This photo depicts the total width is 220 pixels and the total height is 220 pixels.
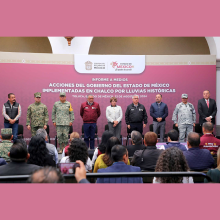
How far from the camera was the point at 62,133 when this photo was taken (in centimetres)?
696

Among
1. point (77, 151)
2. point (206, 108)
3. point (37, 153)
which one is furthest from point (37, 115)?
point (206, 108)

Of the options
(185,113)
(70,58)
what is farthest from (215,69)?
(70,58)

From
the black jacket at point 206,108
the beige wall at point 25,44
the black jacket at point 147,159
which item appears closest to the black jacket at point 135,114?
the black jacket at point 206,108

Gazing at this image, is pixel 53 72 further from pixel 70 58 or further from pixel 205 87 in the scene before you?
pixel 205 87

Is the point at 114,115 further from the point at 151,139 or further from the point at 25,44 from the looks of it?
the point at 151,139

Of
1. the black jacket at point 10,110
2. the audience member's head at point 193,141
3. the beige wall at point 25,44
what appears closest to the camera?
the audience member's head at point 193,141

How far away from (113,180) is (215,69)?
6.73 meters

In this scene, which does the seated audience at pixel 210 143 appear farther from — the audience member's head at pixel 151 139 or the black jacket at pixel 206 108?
the black jacket at pixel 206 108

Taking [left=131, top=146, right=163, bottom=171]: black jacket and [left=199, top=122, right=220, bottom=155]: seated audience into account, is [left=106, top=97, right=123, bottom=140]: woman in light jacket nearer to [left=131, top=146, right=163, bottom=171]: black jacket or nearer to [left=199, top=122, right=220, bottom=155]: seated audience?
[left=199, top=122, right=220, bottom=155]: seated audience

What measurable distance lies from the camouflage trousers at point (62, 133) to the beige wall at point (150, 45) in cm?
302

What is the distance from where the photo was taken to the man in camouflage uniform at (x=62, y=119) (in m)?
6.88

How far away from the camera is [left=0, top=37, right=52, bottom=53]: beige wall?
329 inches

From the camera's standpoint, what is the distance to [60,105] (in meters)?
6.94

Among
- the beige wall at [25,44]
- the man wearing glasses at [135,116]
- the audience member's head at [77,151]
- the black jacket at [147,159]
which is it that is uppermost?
the beige wall at [25,44]
